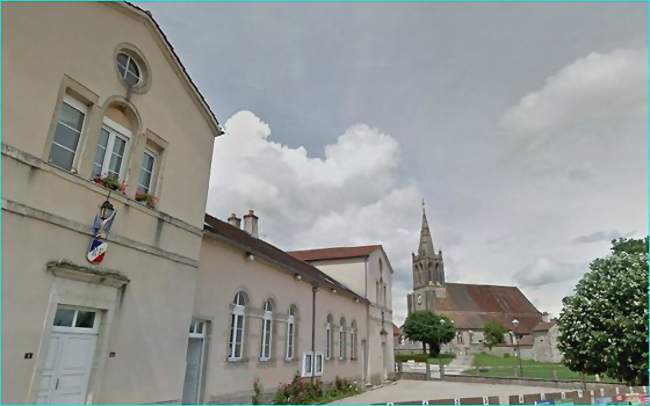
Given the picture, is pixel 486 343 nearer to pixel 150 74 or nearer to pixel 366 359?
pixel 366 359

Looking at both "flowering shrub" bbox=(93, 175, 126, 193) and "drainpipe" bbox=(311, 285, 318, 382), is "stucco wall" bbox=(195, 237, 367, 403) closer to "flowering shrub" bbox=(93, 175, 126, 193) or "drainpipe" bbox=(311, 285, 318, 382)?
"drainpipe" bbox=(311, 285, 318, 382)

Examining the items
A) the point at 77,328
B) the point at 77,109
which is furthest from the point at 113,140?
the point at 77,328

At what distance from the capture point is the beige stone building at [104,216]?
5664mm

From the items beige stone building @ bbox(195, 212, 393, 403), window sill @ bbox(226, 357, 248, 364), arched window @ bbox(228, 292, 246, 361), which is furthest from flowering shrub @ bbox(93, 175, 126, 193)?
window sill @ bbox(226, 357, 248, 364)

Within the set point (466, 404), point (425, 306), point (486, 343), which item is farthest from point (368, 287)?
point (425, 306)

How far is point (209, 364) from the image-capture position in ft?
34.2

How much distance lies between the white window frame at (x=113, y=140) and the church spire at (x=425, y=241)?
8418 cm

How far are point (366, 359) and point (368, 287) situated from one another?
164 inches

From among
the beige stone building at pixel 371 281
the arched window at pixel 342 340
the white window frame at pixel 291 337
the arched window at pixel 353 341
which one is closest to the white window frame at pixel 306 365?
the white window frame at pixel 291 337

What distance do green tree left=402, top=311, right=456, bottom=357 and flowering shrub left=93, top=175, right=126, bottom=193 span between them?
47.1 metres

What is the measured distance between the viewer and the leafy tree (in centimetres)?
1028

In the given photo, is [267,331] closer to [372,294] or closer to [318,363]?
[318,363]

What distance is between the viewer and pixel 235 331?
38.8 ft

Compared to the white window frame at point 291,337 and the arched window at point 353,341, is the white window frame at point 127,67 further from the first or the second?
the arched window at point 353,341
